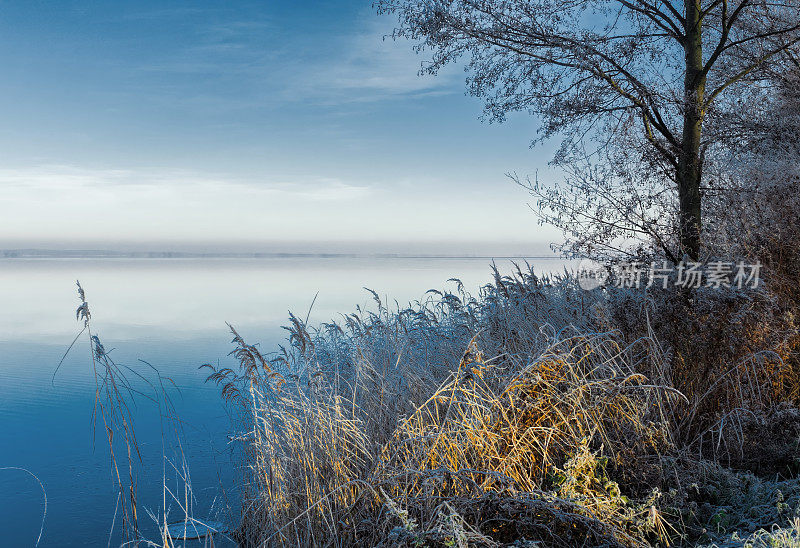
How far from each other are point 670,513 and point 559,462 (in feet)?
2.48

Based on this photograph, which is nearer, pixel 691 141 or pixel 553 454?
pixel 553 454

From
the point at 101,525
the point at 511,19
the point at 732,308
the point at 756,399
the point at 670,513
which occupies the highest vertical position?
the point at 511,19

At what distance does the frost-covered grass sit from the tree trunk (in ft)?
7.57

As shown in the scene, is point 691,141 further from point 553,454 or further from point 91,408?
point 91,408

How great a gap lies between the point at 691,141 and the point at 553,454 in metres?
5.50

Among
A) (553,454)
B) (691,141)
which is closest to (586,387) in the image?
(553,454)

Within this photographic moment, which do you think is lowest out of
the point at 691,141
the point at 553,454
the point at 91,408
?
the point at 91,408

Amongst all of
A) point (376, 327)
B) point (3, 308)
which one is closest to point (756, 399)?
point (376, 327)

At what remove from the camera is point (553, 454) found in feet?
14.0

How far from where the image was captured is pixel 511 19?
7.84m

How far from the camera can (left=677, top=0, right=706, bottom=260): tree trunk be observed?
7.75 metres

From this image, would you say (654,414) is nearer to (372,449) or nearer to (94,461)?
(372,449)

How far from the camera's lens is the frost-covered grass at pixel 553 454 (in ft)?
11.1

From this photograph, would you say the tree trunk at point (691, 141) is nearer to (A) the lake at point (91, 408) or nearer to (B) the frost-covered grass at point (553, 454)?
(B) the frost-covered grass at point (553, 454)
